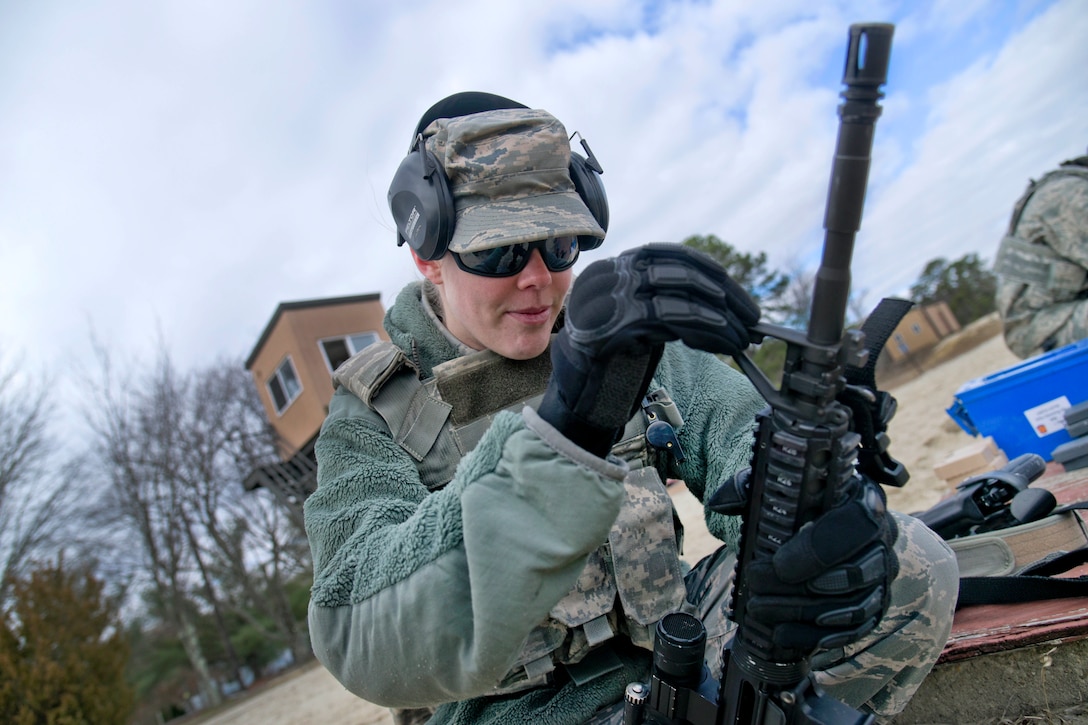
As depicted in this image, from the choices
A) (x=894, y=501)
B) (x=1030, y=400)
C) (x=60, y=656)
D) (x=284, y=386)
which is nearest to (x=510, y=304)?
(x=1030, y=400)

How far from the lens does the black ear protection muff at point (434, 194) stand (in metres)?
1.75

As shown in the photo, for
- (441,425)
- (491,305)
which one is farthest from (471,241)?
(441,425)

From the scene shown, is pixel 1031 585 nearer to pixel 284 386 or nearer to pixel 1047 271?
pixel 1047 271

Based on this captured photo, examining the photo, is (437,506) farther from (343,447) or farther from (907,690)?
(907,690)

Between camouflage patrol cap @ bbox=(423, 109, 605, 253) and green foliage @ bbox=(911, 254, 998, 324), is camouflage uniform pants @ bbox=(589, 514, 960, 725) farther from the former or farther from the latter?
green foliage @ bbox=(911, 254, 998, 324)

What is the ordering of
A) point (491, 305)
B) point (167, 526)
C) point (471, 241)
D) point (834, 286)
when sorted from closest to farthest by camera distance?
point (834, 286) < point (471, 241) < point (491, 305) < point (167, 526)

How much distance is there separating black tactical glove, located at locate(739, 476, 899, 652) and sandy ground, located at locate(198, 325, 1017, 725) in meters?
3.83

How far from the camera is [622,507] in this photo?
1.79 m

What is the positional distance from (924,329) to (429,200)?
2457cm

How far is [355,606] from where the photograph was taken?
1.36 m

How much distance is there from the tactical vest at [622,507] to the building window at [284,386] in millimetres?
16837

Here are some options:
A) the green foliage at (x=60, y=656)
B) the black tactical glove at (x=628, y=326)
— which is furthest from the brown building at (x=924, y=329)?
the black tactical glove at (x=628, y=326)

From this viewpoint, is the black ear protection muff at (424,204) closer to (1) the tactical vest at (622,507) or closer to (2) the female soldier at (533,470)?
(2) the female soldier at (533,470)

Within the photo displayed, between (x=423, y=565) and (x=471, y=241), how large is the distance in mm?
843
